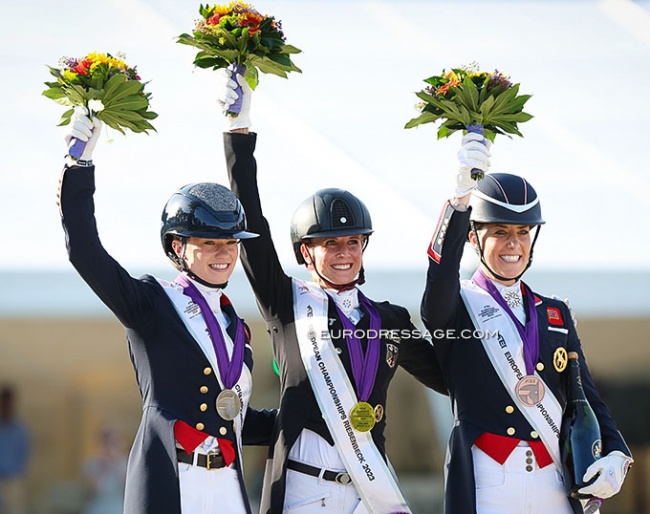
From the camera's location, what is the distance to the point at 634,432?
424 inches

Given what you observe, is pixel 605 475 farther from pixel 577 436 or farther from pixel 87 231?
pixel 87 231

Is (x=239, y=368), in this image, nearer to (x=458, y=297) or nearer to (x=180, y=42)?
(x=458, y=297)

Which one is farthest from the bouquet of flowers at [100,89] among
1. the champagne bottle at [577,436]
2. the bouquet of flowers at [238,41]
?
the champagne bottle at [577,436]

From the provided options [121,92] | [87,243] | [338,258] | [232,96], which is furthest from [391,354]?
[121,92]

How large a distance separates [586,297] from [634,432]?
126cm

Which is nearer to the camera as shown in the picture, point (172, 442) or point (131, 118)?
point (172, 442)

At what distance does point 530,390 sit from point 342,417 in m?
0.91

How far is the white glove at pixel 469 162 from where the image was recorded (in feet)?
18.8

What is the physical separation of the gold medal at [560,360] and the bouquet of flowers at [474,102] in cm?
109

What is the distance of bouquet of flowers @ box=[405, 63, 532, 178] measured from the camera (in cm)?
590

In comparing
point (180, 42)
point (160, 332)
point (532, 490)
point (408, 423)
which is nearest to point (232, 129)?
point (180, 42)

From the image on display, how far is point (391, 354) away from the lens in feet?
19.7

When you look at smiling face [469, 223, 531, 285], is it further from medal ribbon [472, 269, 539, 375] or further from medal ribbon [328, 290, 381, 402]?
medal ribbon [328, 290, 381, 402]

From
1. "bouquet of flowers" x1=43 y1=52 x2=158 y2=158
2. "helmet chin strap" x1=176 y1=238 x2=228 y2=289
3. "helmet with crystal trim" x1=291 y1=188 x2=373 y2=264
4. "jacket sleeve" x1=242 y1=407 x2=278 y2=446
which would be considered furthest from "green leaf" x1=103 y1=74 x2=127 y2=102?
"jacket sleeve" x1=242 y1=407 x2=278 y2=446
